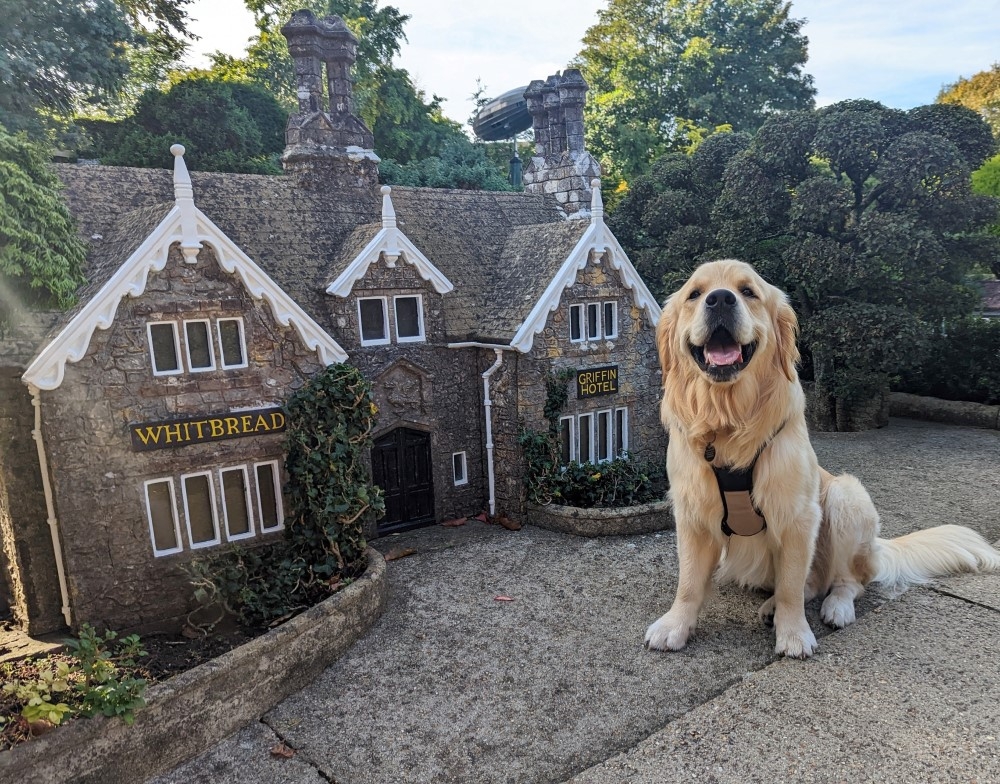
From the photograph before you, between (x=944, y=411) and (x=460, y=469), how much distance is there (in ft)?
57.6

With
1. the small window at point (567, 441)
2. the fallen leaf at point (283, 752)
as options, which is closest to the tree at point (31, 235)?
the fallen leaf at point (283, 752)

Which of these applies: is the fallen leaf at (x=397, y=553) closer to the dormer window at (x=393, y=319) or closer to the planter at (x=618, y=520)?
the planter at (x=618, y=520)

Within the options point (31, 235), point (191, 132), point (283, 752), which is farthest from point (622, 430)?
point (191, 132)

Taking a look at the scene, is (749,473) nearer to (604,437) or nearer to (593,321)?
(593,321)

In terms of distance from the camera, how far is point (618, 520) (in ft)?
43.1

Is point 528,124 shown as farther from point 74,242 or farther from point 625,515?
point 74,242

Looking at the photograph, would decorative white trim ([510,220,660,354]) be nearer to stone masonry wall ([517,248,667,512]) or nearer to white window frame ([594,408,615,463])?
stone masonry wall ([517,248,667,512])

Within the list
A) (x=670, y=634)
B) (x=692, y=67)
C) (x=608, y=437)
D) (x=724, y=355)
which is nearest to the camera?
(x=724, y=355)

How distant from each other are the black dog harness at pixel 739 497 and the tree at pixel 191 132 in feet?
87.7

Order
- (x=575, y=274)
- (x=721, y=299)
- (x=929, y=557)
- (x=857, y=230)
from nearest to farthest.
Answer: (x=721, y=299)
(x=929, y=557)
(x=575, y=274)
(x=857, y=230)

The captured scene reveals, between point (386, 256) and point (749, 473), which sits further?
point (386, 256)

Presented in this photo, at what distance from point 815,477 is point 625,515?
19.3ft

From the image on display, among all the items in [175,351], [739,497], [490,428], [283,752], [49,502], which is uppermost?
[175,351]

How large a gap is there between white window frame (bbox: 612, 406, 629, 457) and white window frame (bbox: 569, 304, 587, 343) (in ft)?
6.85
